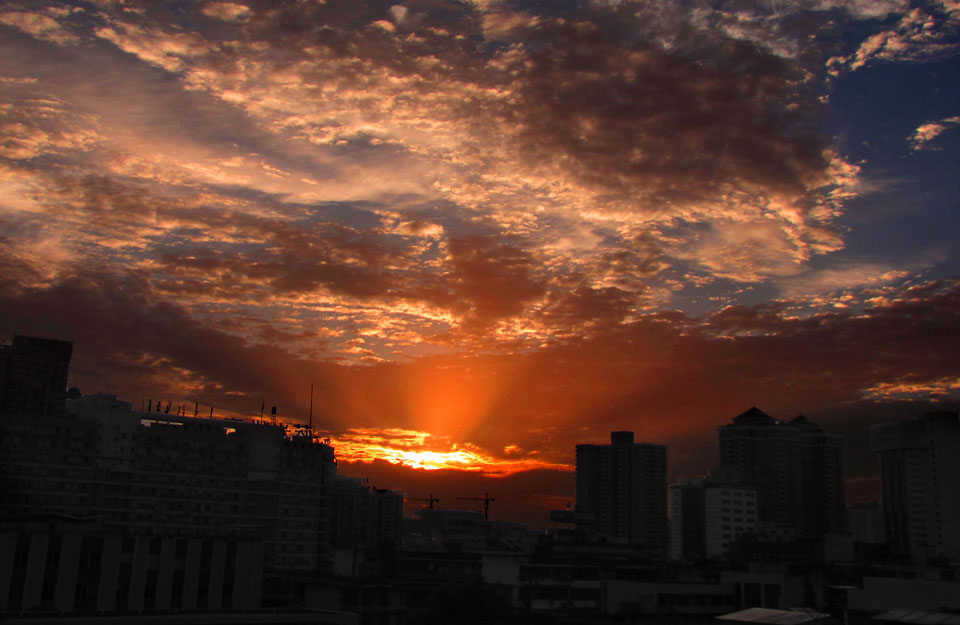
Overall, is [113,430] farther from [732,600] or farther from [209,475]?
[732,600]

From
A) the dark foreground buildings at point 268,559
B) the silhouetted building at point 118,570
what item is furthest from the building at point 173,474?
the silhouetted building at point 118,570

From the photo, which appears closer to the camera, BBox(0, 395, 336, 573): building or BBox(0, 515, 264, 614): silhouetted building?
BBox(0, 515, 264, 614): silhouetted building

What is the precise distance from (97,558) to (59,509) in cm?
9523

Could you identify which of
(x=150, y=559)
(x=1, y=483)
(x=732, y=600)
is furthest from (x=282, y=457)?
(x=150, y=559)

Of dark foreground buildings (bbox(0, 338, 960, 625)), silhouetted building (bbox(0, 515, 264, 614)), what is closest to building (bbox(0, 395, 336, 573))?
dark foreground buildings (bbox(0, 338, 960, 625))

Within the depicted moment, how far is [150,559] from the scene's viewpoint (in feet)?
159

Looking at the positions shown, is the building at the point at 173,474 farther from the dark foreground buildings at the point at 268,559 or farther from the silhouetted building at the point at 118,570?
the silhouetted building at the point at 118,570

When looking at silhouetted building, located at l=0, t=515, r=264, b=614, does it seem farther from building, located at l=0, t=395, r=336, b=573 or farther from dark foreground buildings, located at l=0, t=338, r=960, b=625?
building, located at l=0, t=395, r=336, b=573

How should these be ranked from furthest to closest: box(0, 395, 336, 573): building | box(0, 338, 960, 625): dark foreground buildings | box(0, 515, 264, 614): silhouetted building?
1. box(0, 395, 336, 573): building
2. box(0, 338, 960, 625): dark foreground buildings
3. box(0, 515, 264, 614): silhouetted building

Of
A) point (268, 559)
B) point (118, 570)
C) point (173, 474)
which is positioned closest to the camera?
point (118, 570)

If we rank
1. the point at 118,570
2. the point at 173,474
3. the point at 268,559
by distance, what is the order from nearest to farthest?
the point at 118,570, the point at 268,559, the point at 173,474

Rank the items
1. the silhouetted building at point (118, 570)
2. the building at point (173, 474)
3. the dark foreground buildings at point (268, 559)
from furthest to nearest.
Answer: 1. the building at point (173, 474)
2. the dark foreground buildings at point (268, 559)
3. the silhouetted building at point (118, 570)

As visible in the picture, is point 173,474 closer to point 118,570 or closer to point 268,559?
point 268,559

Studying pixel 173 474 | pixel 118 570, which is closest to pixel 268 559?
pixel 173 474
